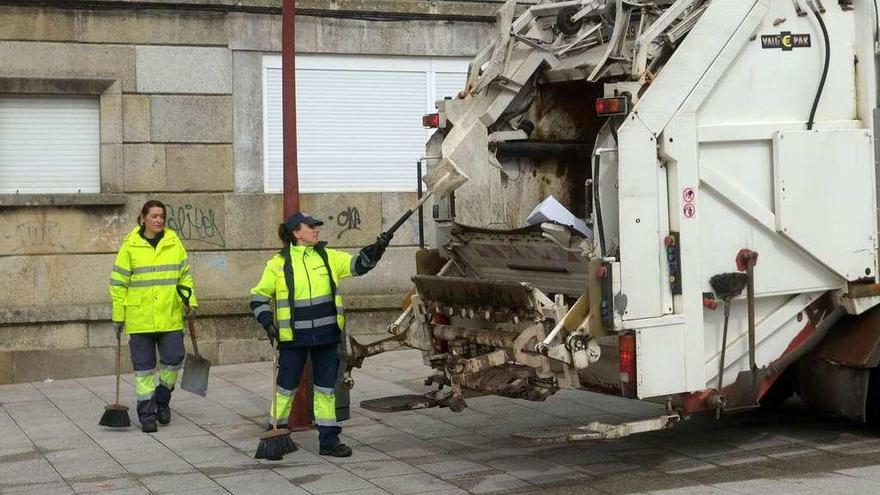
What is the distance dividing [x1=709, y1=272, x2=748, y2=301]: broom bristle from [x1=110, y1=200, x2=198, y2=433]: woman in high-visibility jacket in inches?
151

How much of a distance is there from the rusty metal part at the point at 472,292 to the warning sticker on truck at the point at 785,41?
5.89ft

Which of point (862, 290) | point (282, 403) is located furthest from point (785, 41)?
point (282, 403)

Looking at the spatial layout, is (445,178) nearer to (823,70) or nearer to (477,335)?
(477,335)

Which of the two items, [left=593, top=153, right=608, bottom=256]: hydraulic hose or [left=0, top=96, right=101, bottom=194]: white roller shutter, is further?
[left=0, top=96, right=101, bottom=194]: white roller shutter

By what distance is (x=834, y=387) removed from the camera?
7801 millimetres

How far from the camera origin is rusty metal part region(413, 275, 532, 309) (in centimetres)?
712

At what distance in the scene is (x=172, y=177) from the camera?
1180cm

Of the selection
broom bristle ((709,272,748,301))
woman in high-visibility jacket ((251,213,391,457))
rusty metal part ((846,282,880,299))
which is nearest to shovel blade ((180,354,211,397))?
woman in high-visibility jacket ((251,213,391,457))

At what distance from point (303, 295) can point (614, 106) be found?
2289mm

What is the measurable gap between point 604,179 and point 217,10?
602cm

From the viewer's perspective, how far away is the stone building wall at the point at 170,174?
11383mm

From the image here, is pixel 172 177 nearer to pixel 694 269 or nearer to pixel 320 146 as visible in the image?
pixel 320 146

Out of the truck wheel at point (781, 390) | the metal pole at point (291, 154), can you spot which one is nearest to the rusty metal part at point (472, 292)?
the metal pole at point (291, 154)

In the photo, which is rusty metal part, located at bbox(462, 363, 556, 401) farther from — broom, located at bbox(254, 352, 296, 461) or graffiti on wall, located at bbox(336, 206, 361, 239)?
graffiti on wall, located at bbox(336, 206, 361, 239)
